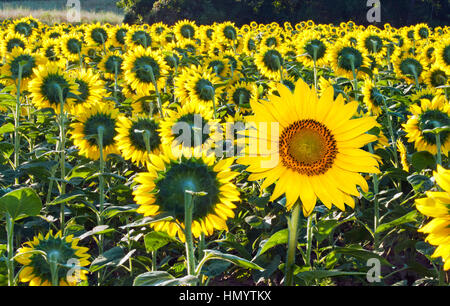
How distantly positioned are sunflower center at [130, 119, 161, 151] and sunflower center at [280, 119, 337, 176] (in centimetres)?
100

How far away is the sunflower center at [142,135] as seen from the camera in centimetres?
237

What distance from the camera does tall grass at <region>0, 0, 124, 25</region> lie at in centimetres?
2271

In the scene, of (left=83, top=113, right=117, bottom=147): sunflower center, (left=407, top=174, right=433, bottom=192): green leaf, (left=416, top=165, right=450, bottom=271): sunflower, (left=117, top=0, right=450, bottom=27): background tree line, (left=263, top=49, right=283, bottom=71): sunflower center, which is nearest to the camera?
(left=416, top=165, right=450, bottom=271): sunflower

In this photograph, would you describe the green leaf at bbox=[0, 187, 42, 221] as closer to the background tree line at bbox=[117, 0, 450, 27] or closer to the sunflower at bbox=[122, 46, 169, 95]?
the sunflower at bbox=[122, 46, 169, 95]

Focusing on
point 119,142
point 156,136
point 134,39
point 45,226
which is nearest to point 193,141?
point 156,136

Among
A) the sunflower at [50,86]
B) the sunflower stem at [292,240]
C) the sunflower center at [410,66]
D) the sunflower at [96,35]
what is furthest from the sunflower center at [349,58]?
the sunflower at [96,35]

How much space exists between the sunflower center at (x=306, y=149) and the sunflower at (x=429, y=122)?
944 mm

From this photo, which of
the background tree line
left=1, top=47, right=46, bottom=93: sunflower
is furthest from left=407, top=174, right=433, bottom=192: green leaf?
the background tree line

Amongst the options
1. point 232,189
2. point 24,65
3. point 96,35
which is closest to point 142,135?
point 232,189

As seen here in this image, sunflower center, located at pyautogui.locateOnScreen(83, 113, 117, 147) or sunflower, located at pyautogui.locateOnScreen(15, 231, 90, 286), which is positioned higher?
sunflower center, located at pyautogui.locateOnScreen(83, 113, 117, 147)

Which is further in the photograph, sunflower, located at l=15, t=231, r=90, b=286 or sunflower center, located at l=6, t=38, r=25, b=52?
sunflower center, located at l=6, t=38, r=25, b=52

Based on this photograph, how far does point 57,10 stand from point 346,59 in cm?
2952

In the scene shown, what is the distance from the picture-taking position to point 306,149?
1540mm

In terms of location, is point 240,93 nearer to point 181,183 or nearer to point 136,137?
point 136,137
